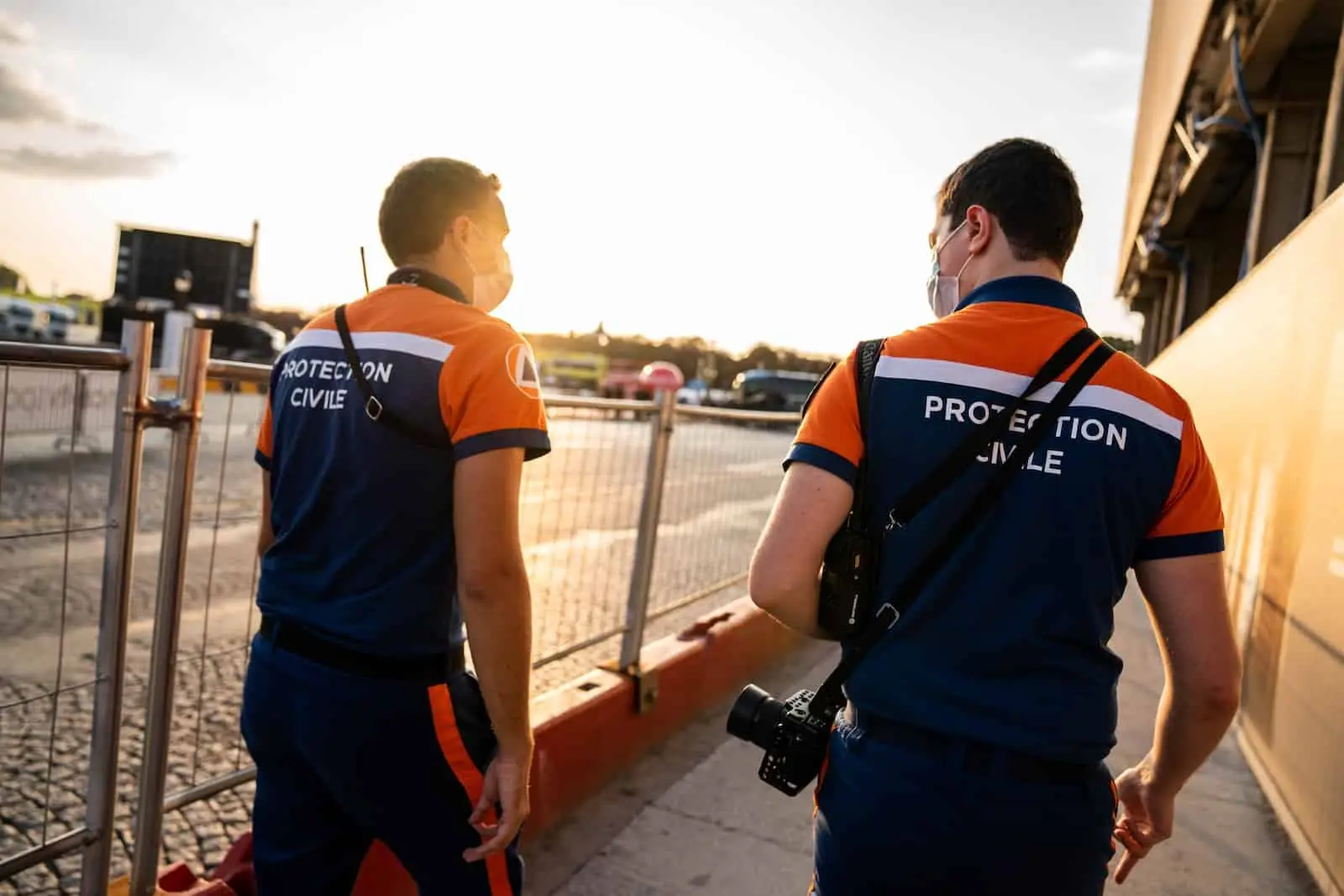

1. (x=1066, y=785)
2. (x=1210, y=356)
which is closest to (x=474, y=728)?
(x=1066, y=785)

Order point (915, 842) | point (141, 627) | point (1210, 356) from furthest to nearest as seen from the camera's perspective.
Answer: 1. point (1210, 356)
2. point (141, 627)
3. point (915, 842)

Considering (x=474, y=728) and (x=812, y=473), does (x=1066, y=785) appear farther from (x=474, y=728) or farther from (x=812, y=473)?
(x=474, y=728)

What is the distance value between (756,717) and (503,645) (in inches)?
19.8

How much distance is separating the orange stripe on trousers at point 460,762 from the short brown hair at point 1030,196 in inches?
54.1

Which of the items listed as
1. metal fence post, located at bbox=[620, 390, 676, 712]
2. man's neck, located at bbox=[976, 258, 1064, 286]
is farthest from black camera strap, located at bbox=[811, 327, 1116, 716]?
metal fence post, located at bbox=[620, 390, 676, 712]

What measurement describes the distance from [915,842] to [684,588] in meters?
4.74

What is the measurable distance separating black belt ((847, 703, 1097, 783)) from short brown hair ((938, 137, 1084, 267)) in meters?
0.84

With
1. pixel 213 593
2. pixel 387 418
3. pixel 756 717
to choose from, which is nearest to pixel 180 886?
pixel 387 418

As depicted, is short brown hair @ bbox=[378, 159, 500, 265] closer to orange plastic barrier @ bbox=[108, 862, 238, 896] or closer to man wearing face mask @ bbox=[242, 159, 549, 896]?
man wearing face mask @ bbox=[242, 159, 549, 896]

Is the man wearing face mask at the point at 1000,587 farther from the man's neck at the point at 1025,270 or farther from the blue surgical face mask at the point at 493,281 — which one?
the blue surgical face mask at the point at 493,281

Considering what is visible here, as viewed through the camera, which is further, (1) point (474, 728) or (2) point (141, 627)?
(2) point (141, 627)

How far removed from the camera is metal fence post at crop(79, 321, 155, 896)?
85.8 inches

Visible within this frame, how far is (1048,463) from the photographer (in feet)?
4.90

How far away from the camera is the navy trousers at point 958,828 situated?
4.85ft
